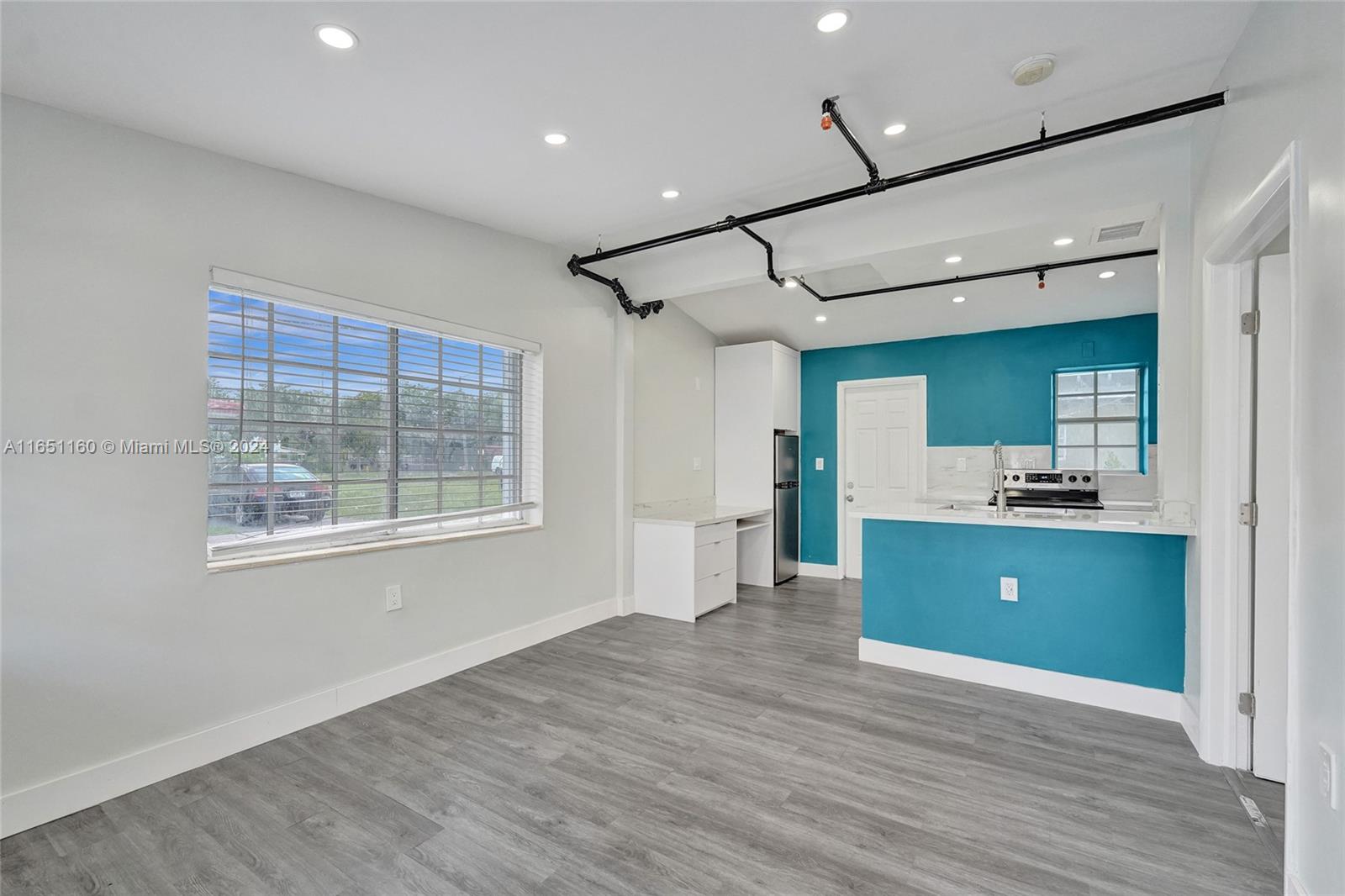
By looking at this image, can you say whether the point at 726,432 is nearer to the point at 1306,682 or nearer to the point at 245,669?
the point at 245,669

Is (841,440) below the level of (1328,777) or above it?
above

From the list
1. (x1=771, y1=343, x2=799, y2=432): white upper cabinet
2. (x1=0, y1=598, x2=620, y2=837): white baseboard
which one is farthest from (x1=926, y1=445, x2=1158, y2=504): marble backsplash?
(x1=0, y1=598, x2=620, y2=837): white baseboard

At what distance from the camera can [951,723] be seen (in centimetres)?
291

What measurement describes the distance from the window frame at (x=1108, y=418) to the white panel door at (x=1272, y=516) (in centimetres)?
312

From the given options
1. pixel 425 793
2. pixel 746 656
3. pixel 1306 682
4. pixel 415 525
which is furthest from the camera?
pixel 746 656

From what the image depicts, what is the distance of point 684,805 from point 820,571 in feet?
14.7

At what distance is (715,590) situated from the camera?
16.7ft

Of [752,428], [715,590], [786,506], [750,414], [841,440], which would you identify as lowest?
[715,590]

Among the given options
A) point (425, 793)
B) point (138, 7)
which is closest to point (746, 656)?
point (425, 793)

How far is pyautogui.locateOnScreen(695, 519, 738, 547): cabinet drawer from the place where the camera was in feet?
15.9

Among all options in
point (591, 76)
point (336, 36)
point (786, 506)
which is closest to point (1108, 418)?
point (786, 506)

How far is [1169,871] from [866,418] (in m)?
4.71

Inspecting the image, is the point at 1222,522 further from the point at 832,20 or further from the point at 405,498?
the point at 405,498

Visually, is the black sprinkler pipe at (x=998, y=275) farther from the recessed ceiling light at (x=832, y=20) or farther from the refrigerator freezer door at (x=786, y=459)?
the recessed ceiling light at (x=832, y=20)
